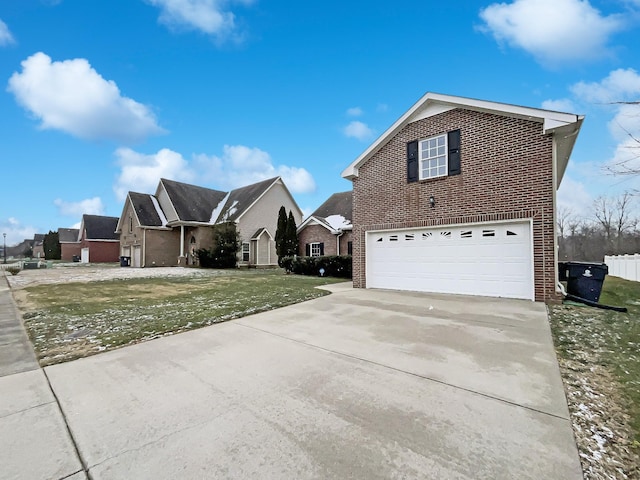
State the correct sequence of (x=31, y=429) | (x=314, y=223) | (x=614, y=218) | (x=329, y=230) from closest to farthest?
(x=31, y=429), (x=329, y=230), (x=314, y=223), (x=614, y=218)

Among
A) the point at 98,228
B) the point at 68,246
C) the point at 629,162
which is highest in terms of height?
the point at 98,228

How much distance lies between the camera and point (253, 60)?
14.5 metres

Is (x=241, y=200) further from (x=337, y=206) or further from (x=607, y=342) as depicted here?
(x=607, y=342)

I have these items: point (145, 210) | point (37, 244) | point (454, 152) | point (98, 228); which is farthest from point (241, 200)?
point (37, 244)

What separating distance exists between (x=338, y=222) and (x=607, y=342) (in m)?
16.3

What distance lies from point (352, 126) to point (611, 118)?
55.3 feet

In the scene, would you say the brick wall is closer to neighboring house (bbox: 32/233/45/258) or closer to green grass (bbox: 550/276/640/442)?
green grass (bbox: 550/276/640/442)

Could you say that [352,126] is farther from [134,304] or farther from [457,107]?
[134,304]

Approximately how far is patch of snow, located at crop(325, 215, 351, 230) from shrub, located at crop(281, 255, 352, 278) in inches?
149

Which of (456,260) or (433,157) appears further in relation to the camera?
(433,157)

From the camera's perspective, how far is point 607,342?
14.8 feet

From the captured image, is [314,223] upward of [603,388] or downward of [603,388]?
upward

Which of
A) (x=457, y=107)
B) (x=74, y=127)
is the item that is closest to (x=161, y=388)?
(x=457, y=107)

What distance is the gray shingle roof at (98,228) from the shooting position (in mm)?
40094
